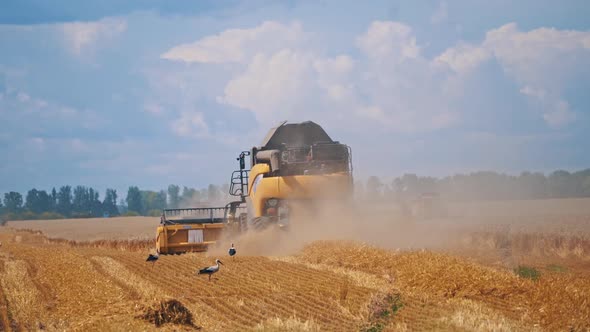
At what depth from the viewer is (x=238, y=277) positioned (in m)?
15.5

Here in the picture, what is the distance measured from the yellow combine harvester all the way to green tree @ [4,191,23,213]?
146 metres

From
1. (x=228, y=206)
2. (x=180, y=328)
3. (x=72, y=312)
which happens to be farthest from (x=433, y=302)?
(x=228, y=206)

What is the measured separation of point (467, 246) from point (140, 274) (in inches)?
559

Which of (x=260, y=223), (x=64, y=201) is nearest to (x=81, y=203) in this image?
(x=64, y=201)

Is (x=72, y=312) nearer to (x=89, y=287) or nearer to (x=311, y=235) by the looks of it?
(x=89, y=287)

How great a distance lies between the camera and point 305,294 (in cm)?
1299

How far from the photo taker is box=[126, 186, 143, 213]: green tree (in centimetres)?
16362

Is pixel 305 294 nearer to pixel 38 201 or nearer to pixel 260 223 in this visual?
pixel 260 223

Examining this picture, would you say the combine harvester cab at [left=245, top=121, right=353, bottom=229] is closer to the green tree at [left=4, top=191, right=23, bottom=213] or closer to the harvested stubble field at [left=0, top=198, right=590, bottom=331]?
the harvested stubble field at [left=0, top=198, right=590, bottom=331]

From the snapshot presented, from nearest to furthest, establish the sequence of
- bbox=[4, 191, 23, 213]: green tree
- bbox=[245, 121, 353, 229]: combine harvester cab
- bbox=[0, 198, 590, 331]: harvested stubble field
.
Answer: bbox=[0, 198, 590, 331]: harvested stubble field < bbox=[245, 121, 353, 229]: combine harvester cab < bbox=[4, 191, 23, 213]: green tree

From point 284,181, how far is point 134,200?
150 metres

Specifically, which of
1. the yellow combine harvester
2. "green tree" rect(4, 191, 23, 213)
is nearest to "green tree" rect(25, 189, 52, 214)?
"green tree" rect(4, 191, 23, 213)

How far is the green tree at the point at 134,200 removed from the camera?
16362 centimetres

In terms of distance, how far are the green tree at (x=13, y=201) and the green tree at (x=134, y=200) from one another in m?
24.8
